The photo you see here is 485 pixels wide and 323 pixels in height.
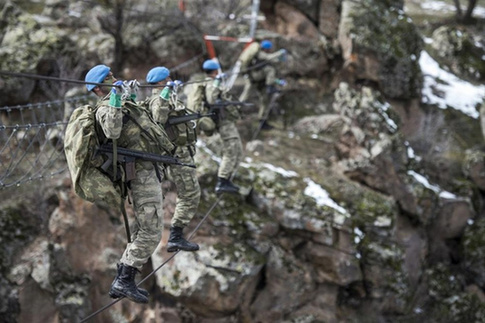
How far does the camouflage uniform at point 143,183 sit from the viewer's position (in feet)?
16.9

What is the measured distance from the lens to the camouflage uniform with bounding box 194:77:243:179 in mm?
7645

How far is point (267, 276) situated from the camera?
450 inches

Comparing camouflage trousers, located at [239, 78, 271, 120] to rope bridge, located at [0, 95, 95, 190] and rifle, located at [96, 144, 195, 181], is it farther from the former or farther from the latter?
rifle, located at [96, 144, 195, 181]

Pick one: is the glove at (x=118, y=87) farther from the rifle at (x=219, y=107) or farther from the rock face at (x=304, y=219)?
the rock face at (x=304, y=219)

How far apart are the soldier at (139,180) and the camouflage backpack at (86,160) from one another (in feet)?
0.50

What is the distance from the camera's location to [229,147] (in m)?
8.23

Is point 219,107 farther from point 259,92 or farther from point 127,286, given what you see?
point 259,92

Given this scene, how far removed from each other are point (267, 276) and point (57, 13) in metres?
13.2

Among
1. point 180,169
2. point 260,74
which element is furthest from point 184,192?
point 260,74

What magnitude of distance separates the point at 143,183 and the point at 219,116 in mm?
2899

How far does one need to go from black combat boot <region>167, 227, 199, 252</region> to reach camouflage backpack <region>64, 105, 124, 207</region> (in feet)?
4.73

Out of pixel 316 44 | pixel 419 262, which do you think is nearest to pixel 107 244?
pixel 419 262

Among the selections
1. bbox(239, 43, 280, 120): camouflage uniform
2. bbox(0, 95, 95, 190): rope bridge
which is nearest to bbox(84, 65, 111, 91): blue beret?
bbox(0, 95, 95, 190): rope bridge

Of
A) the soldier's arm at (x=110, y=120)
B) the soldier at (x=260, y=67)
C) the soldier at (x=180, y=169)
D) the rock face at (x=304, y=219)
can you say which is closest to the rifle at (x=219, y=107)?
the soldier at (x=180, y=169)
